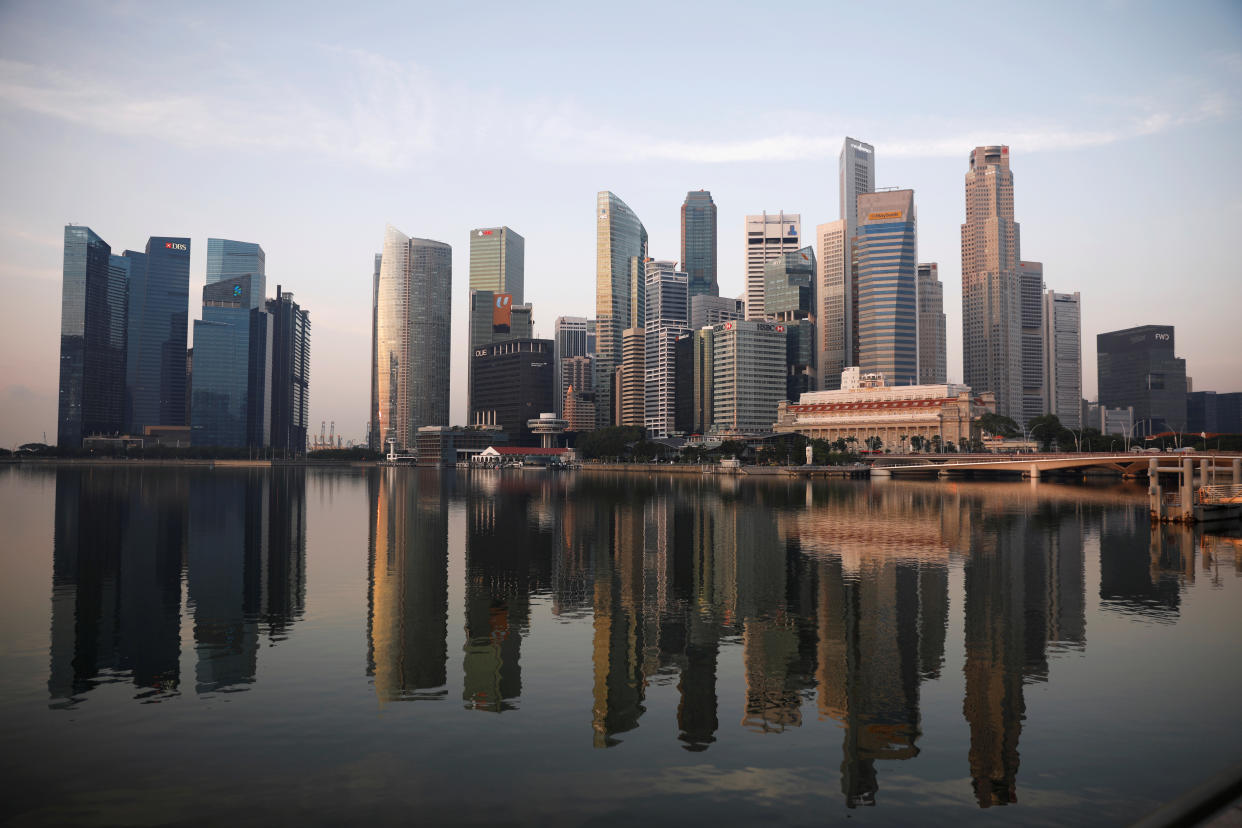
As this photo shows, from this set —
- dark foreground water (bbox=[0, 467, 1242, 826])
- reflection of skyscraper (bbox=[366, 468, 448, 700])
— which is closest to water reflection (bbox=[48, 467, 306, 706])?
dark foreground water (bbox=[0, 467, 1242, 826])

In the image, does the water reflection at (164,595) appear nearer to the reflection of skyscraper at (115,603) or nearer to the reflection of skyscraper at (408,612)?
the reflection of skyscraper at (115,603)

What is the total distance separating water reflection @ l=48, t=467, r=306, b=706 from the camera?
26.7 meters

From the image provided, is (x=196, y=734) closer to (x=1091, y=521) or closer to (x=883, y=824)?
(x=883, y=824)

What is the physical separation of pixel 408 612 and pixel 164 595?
1316cm

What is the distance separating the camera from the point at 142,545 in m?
56.9

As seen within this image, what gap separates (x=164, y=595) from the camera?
38844 millimetres

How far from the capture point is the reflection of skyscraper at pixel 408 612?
2620cm

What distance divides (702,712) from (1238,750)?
45.0ft

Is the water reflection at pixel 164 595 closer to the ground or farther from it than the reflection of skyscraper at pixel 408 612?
farther from it

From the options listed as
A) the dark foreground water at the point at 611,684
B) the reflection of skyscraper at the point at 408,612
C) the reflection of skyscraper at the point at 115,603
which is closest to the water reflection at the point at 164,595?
the reflection of skyscraper at the point at 115,603

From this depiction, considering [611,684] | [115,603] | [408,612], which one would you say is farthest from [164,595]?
[611,684]

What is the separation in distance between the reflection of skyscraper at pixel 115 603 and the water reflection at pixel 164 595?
5cm

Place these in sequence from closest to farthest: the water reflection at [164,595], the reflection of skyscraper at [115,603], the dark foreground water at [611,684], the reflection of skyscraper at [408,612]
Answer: the dark foreground water at [611,684]
the reflection of skyscraper at [408,612]
the reflection of skyscraper at [115,603]
the water reflection at [164,595]

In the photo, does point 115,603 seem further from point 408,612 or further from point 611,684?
point 611,684
